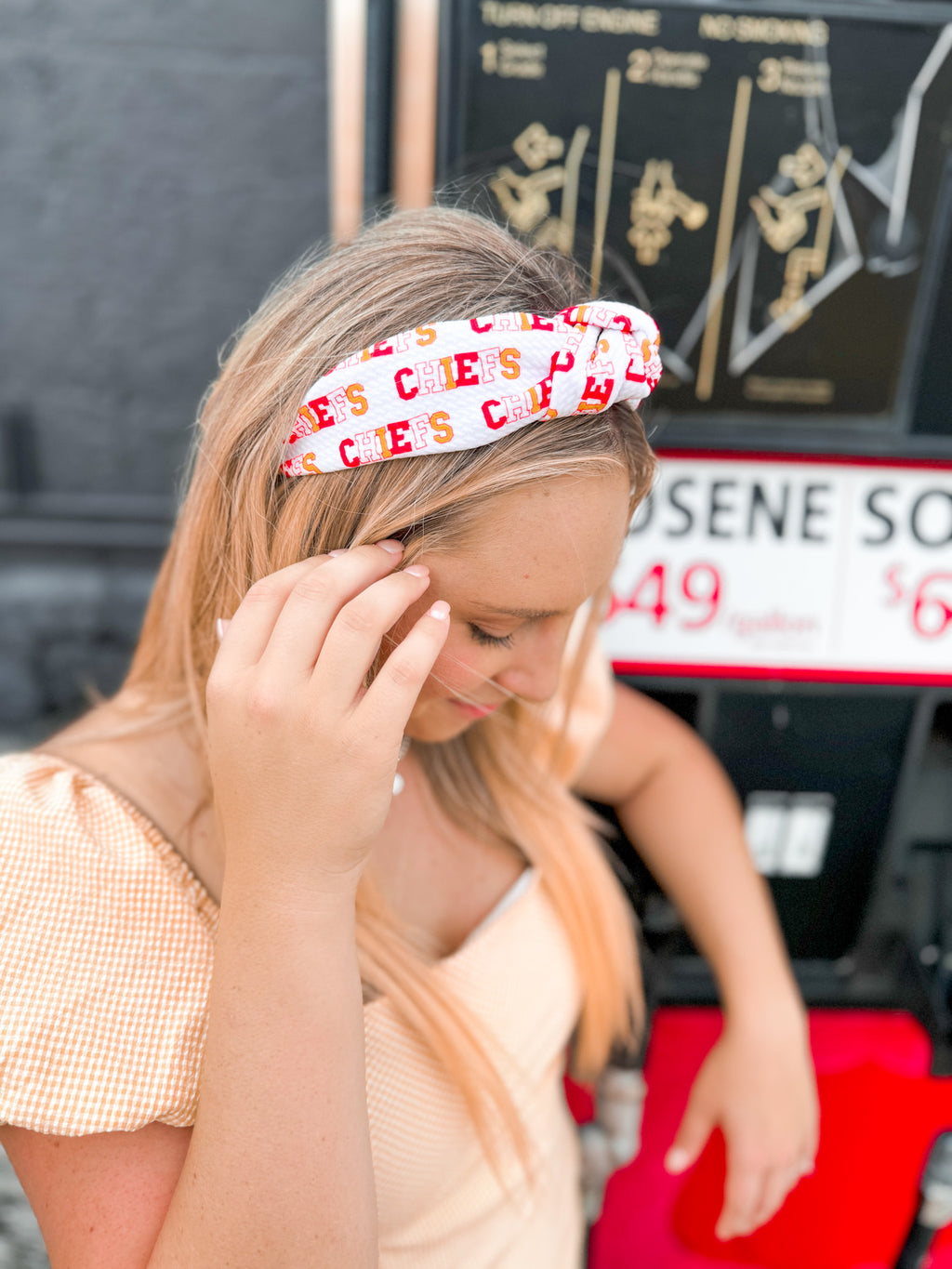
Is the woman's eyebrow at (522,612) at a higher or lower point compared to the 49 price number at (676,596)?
higher

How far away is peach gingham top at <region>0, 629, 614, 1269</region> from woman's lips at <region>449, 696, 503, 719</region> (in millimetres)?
293

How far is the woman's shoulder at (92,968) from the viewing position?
0.75m

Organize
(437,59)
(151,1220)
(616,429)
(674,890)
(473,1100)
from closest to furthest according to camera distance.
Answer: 1. (151,1220)
2. (616,429)
3. (473,1100)
4. (437,59)
5. (674,890)

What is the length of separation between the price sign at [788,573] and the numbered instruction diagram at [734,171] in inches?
4.6

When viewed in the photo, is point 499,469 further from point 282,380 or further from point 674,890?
point 674,890

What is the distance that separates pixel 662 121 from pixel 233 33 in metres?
0.85

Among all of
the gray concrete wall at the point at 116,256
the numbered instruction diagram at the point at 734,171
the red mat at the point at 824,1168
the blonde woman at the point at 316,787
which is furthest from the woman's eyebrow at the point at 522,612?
the gray concrete wall at the point at 116,256

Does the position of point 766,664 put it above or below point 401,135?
below

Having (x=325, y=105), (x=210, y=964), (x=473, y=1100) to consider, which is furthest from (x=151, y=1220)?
(x=325, y=105)

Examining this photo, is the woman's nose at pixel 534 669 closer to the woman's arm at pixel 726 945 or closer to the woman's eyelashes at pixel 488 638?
the woman's eyelashes at pixel 488 638

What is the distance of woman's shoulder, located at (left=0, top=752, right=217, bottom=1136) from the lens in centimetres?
75

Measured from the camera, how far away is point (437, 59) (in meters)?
1.18

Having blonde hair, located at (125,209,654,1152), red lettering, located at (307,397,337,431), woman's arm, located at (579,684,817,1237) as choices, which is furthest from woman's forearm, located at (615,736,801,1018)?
red lettering, located at (307,397,337,431)

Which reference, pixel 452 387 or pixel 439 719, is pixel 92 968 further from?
pixel 452 387
